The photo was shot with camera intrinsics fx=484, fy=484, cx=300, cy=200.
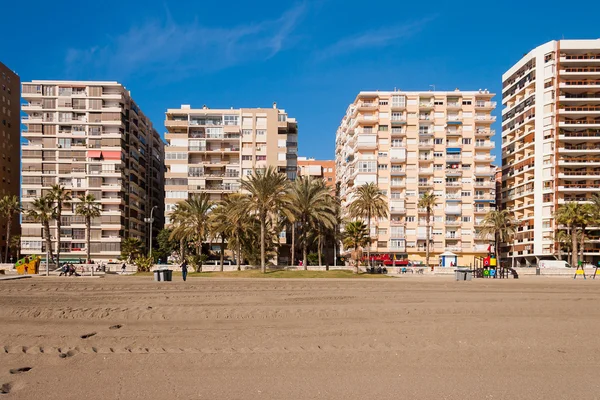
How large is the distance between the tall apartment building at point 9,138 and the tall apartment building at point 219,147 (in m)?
30.8

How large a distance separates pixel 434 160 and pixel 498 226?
1666cm

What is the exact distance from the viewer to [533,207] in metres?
83.9

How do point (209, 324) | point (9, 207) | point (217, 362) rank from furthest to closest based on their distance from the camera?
1. point (9, 207)
2. point (209, 324)
3. point (217, 362)

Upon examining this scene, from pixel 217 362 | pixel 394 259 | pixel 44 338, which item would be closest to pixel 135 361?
pixel 217 362

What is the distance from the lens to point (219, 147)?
289ft

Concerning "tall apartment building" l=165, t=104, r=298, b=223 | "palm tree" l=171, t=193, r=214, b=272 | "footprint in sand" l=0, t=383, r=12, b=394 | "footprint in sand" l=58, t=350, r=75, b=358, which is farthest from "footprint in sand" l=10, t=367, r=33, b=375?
"tall apartment building" l=165, t=104, r=298, b=223

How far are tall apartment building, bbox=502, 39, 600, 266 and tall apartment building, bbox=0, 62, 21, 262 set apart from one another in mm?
93463

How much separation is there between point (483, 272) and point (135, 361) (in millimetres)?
47565

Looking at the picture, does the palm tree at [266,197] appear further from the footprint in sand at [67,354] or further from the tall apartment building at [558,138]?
the tall apartment building at [558,138]

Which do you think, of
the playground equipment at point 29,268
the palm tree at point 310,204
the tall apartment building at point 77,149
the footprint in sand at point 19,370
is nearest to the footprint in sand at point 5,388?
the footprint in sand at point 19,370

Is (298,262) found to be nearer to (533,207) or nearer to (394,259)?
(394,259)

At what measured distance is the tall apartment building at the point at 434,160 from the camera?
3457 inches

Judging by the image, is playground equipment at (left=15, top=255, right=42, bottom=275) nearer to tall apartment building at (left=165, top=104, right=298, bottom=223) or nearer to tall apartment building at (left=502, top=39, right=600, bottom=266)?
tall apartment building at (left=165, top=104, right=298, bottom=223)

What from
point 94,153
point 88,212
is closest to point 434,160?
point 88,212
